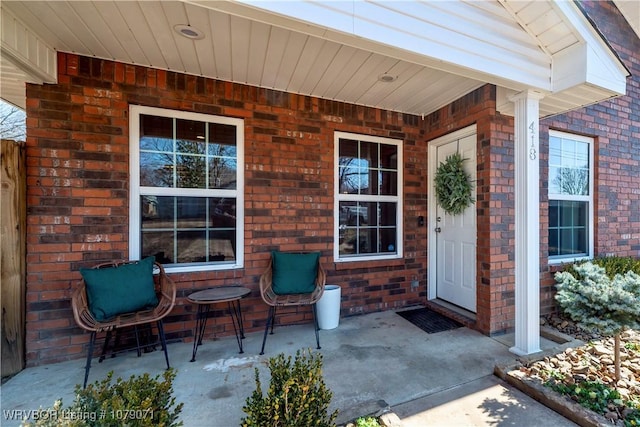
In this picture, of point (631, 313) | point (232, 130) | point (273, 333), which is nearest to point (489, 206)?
point (631, 313)

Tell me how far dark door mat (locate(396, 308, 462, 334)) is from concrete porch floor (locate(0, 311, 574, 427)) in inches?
4.9

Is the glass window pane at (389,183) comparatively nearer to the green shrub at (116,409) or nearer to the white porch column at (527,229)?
the white porch column at (527,229)

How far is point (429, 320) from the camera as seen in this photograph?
3.39 m

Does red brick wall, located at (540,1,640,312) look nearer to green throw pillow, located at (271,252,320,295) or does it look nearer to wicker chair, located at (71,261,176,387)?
green throw pillow, located at (271,252,320,295)

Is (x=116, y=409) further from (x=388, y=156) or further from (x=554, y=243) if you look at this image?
(x=554, y=243)

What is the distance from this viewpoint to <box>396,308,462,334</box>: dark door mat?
317 cm

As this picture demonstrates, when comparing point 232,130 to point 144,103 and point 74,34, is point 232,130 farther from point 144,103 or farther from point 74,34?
point 74,34

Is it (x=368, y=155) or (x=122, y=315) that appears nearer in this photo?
(x=122, y=315)

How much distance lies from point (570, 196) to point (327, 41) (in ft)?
12.0

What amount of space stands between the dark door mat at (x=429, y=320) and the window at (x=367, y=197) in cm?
75

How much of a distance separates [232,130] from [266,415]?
8.58ft

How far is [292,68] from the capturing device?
2.74 m

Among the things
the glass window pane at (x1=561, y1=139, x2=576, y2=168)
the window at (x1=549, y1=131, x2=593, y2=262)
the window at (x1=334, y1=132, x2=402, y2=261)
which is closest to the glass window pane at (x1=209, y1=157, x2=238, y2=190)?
the window at (x1=334, y1=132, x2=402, y2=261)

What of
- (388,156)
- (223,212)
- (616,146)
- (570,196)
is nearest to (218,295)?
(223,212)
